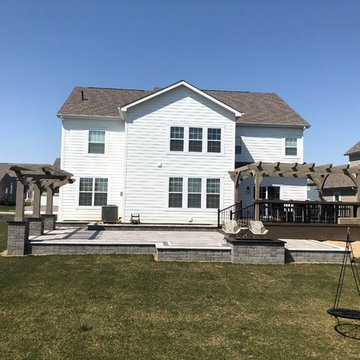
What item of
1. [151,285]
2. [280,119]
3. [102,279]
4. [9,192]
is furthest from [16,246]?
[9,192]

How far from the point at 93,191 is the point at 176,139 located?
5670 millimetres

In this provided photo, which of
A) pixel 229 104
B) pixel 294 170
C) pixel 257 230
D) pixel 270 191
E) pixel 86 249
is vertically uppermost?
pixel 229 104

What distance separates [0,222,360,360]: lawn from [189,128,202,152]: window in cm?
1007

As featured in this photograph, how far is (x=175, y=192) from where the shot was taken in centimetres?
1817

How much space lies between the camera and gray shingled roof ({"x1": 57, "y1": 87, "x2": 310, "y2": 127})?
19.7 meters

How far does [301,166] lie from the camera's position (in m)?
14.1

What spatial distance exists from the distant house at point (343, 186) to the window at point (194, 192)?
1828cm

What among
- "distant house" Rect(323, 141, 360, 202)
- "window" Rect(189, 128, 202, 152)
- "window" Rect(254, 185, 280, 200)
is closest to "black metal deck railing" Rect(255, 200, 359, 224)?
"window" Rect(254, 185, 280, 200)

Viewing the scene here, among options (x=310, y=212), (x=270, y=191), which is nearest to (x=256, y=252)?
(x=310, y=212)

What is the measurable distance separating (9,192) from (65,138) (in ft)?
138

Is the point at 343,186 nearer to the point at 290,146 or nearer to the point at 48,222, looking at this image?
the point at 290,146

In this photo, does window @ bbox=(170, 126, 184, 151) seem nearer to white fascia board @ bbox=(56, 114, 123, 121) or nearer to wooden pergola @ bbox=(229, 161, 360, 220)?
white fascia board @ bbox=(56, 114, 123, 121)

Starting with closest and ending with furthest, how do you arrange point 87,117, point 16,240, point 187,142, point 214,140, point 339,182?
point 16,240
point 187,142
point 214,140
point 87,117
point 339,182

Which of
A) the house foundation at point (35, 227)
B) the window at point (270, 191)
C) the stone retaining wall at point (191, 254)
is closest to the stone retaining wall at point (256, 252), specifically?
the stone retaining wall at point (191, 254)
